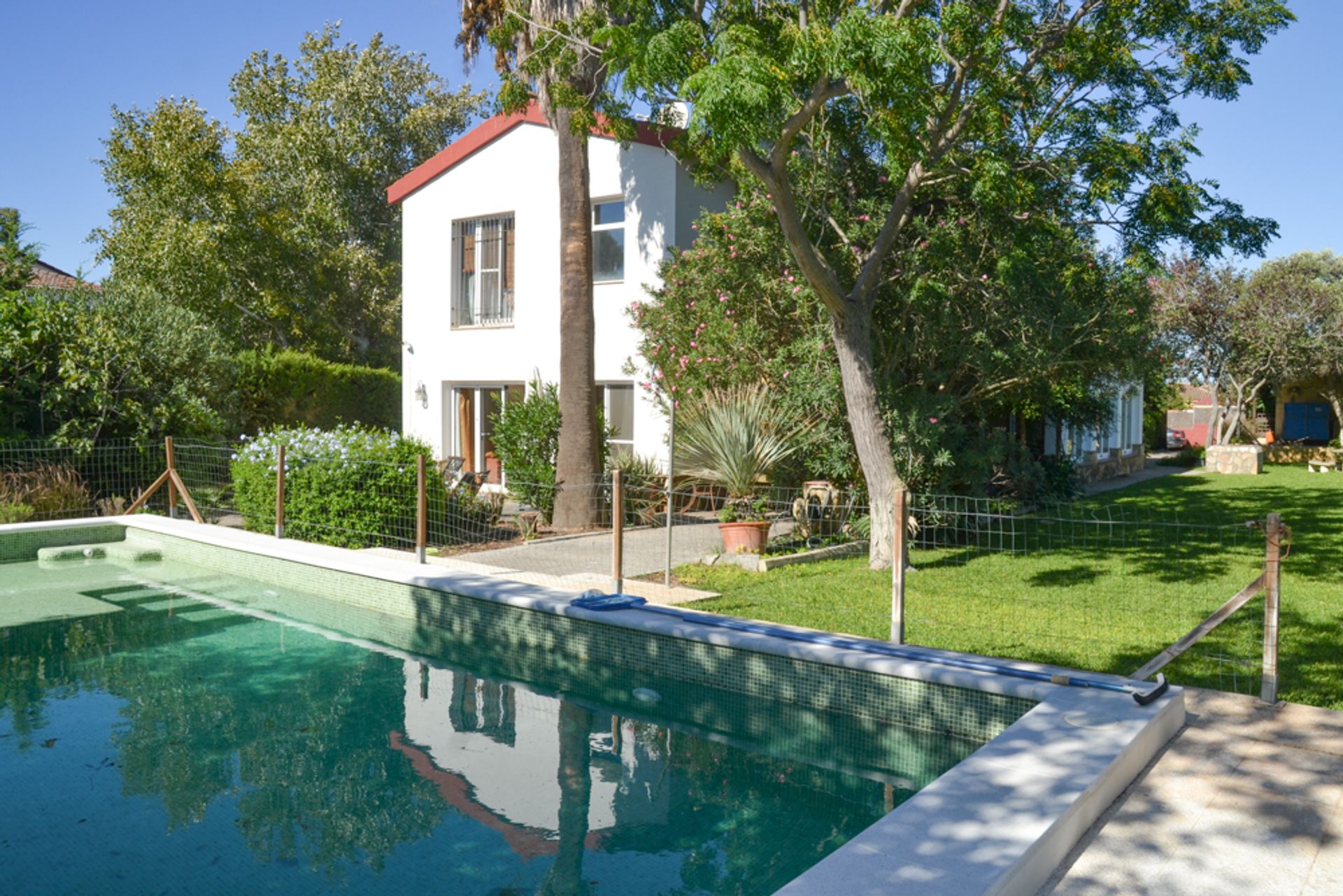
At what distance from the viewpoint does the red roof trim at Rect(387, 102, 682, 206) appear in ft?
52.9

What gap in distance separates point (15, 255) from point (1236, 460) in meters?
27.5

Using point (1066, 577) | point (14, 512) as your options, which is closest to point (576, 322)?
point (1066, 577)

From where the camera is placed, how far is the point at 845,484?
43.4 ft

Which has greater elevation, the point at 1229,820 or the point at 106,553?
the point at 106,553

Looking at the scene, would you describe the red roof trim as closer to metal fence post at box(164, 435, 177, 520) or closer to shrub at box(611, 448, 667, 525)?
shrub at box(611, 448, 667, 525)

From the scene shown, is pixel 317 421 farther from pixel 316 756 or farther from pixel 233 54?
pixel 316 756

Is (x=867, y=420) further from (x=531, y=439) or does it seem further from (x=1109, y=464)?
(x=1109, y=464)

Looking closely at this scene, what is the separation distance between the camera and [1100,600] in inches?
374

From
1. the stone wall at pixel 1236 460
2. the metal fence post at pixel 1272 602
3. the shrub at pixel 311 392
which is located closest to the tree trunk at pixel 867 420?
the metal fence post at pixel 1272 602

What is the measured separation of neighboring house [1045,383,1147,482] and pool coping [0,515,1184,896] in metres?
14.2

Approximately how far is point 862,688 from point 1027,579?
4.65 metres

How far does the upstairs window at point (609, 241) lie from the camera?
1714 cm

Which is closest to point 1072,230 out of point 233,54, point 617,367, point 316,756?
point 617,367

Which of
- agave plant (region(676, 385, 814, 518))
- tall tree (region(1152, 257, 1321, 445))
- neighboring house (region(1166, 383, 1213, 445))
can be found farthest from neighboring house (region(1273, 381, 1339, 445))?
agave plant (region(676, 385, 814, 518))
